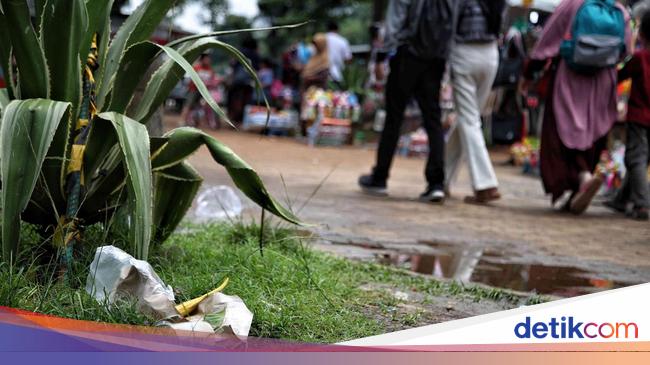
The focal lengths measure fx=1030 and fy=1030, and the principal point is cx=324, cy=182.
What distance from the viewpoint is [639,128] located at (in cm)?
790

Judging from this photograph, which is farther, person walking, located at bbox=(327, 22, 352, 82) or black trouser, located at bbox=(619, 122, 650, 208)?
person walking, located at bbox=(327, 22, 352, 82)

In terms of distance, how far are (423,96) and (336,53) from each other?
9.28 meters

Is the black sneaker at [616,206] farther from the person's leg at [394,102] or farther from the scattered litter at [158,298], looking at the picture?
the scattered litter at [158,298]

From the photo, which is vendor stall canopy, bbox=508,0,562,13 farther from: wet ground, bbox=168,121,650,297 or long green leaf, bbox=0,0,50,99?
long green leaf, bbox=0,0,50,99

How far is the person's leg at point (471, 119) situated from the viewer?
7.96 m

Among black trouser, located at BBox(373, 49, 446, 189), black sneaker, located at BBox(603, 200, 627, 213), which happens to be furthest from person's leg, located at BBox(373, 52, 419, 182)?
black sneaker, located at BBox(603, 200, 627, 213)

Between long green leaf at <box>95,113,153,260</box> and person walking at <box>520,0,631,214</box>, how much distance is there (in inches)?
191

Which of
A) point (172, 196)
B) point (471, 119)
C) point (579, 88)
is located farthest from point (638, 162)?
point (172, 196)

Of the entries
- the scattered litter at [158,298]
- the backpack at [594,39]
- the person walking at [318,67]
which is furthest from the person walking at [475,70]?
the person walking at [318,67]

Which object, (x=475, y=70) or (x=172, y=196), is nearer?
(x=172, y=196)

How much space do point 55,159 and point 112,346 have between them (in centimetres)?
108

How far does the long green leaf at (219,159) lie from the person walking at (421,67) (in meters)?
4.27

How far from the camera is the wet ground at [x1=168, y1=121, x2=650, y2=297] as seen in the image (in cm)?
507

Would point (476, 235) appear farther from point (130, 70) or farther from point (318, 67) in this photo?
point (318, 67)
